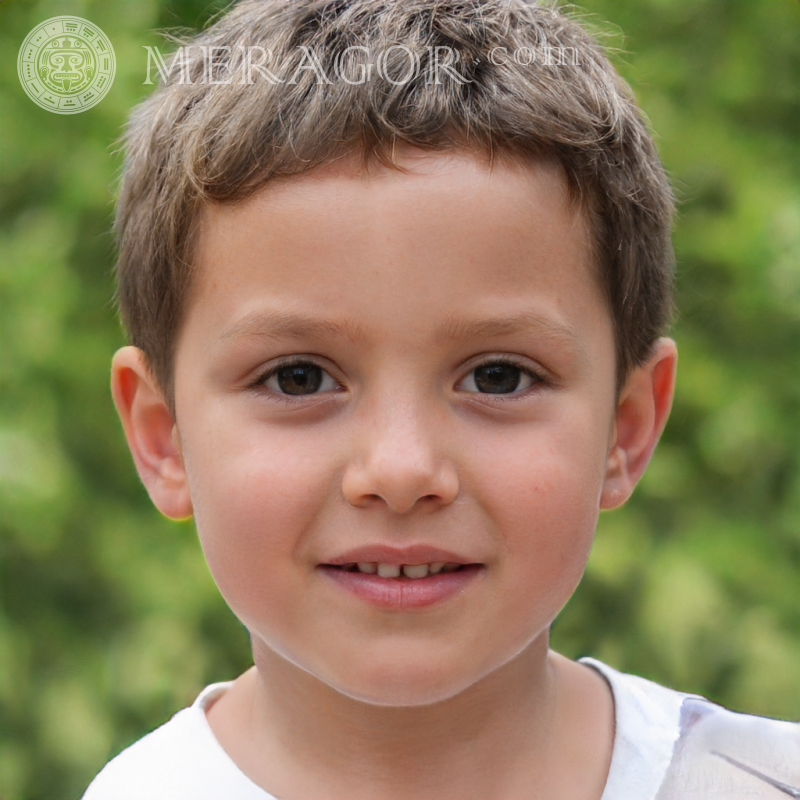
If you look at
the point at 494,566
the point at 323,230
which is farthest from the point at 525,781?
the point at 323,230

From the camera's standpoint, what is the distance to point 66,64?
1.70 m

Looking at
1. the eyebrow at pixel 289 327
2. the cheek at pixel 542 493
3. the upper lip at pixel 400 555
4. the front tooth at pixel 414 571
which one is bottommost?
the front tooth at pixel 414 571

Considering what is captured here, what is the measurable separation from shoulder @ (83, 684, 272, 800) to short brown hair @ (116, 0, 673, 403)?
46 centimetres

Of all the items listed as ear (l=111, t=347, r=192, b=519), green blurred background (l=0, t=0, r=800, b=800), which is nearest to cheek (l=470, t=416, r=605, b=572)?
ear (l=111, t=347, r=192, b=519)

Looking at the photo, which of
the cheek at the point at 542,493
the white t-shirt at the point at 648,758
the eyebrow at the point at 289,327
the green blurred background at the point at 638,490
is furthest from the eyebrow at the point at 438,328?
the green blurred background at the point at 638,490

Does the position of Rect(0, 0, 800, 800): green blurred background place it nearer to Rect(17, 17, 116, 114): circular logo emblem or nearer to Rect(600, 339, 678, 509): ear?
Rect(17, 17, 116, 114): circular logo emblem

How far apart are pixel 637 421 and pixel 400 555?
45 cm

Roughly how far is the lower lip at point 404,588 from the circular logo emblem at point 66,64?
107 centimetres

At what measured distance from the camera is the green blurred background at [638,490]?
2.09 meters

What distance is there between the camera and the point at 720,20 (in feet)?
7.06

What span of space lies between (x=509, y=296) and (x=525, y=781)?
62cm

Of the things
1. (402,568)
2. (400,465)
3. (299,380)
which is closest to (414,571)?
(402,568)

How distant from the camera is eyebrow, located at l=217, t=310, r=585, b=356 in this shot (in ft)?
3.45

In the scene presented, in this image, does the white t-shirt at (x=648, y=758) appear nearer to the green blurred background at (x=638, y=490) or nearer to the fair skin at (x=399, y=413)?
the fair skin at (x=399, y=413)
